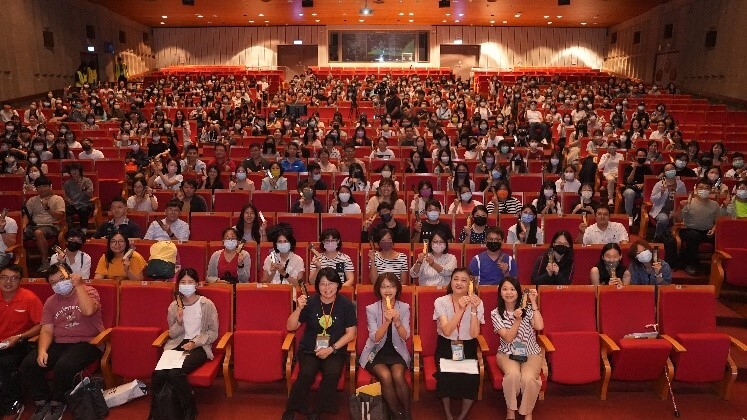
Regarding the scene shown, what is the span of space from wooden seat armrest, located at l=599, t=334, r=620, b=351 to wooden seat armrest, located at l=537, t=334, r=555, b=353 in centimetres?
41

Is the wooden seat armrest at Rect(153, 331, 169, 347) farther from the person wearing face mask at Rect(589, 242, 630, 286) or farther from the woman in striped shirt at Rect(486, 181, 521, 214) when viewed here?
the woman in striped shirt at Rect(486, 181, 521, 214)

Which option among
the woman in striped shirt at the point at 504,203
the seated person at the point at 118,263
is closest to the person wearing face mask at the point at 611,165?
the woman in striped shirt at the point at 504,203

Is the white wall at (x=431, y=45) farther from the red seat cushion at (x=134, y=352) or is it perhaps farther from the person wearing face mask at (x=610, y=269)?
the red seat cushion at (x=134, y=352)

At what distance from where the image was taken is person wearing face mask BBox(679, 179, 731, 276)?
6520mm

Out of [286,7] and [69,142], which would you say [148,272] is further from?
[286,7]

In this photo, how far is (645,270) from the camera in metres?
5.07

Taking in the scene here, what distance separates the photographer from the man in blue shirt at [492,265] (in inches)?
208

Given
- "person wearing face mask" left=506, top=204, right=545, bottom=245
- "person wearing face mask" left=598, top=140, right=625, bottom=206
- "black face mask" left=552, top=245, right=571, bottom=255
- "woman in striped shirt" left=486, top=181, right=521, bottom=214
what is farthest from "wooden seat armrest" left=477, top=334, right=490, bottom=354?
"person wearing face mask" left=598, top=140, right=625, bottom=206

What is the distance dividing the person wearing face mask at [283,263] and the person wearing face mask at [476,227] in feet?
5.34

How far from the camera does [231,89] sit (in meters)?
19.1

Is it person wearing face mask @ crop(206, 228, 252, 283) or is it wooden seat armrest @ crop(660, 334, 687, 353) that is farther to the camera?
person wearing face mask @ crop(206, 228, 252, 283)

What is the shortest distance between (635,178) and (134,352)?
22.1 feet

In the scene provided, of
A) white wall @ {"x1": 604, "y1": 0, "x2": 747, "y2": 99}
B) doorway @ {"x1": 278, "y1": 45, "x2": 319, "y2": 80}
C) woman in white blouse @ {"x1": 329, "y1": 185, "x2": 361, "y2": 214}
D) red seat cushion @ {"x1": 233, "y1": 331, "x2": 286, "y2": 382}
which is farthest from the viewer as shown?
doorway @ {"x1": 278, "y1": 45, "x2": 319, "y2": 80}

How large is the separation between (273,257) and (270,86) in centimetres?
1927
